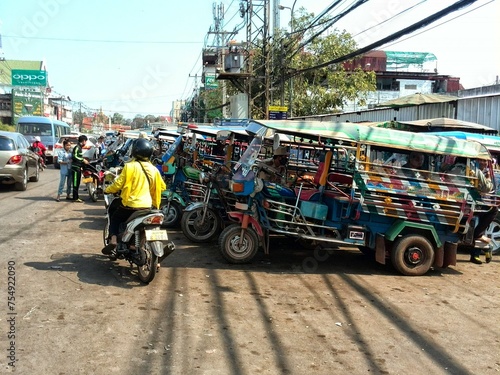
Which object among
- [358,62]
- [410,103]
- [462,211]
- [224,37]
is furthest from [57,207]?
[358,62]

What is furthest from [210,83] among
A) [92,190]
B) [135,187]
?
[135,187]

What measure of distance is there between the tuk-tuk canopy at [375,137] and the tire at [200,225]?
5.93 ft

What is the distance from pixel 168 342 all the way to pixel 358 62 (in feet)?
159

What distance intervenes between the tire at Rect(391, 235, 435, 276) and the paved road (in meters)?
0.17

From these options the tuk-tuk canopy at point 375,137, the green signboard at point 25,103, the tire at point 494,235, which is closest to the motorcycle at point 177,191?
the tuk-tuk canopy at point 375,137

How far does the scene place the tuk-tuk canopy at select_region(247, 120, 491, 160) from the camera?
630cm

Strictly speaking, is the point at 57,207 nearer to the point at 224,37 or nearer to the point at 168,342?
the point at 168,342

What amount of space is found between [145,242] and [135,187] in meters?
0.67

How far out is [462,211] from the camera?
21.4 feet

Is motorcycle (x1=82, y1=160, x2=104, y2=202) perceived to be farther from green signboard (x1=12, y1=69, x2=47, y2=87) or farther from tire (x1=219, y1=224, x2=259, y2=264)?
green signboard (x1=12, y1=69, x2=47, y2=87)

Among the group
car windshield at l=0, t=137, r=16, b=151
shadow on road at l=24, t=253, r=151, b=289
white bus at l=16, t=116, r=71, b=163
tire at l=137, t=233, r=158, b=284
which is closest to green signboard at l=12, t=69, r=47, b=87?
white bus at l=16, t=116, r=71, b=163

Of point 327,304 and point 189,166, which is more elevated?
point 189,166

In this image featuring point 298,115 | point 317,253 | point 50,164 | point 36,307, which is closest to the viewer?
point 36,307

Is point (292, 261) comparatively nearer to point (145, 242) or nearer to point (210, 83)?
point (145, 242)
